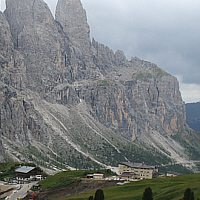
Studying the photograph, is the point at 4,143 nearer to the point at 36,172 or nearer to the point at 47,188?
the point at 36,172

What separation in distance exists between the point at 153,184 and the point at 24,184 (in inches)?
1723

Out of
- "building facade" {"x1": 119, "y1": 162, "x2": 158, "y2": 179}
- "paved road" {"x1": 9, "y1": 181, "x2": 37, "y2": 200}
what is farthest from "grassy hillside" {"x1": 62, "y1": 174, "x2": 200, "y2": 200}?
"building facade" {"x1": 119, "y1": 162, "x2": 158, "y2": 179}

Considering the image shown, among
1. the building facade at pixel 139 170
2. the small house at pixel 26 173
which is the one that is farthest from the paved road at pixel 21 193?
the building facade at pixel 139 170

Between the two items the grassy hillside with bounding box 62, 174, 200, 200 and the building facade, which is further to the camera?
the building facade

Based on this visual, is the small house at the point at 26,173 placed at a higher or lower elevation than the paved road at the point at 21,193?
higher

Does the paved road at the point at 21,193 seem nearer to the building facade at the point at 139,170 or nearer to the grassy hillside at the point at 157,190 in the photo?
the grassy hillside at the point at 157,190

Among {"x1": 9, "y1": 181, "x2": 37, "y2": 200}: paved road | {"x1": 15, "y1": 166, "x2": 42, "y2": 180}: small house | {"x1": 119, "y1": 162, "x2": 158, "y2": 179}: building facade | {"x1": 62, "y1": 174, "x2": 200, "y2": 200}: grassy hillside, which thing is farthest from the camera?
{"x1": 15, "y1": 166, "x2": 42, "y2": 180}: small house

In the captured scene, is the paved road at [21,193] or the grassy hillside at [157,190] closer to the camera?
the grassy hillside at [157,190]

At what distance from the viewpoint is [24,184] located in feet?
340

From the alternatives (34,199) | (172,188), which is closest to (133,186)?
(172,188)

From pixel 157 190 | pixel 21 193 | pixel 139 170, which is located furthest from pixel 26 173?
pixel 157 190

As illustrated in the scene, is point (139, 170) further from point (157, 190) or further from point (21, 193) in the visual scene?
point (157, 190)

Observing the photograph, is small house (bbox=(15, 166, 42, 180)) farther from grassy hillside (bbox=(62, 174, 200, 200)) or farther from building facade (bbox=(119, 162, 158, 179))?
grassy hillside (bbox=(62, 174, 200, 200))

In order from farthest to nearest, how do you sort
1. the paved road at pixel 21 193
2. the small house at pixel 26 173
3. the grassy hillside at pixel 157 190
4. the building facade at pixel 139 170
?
1. the small house at pixel 26 173
2. the building facade at pixel 139 170
3. the paved road at pixel 21 193
4. the grassy hillside at pixel 157 190
